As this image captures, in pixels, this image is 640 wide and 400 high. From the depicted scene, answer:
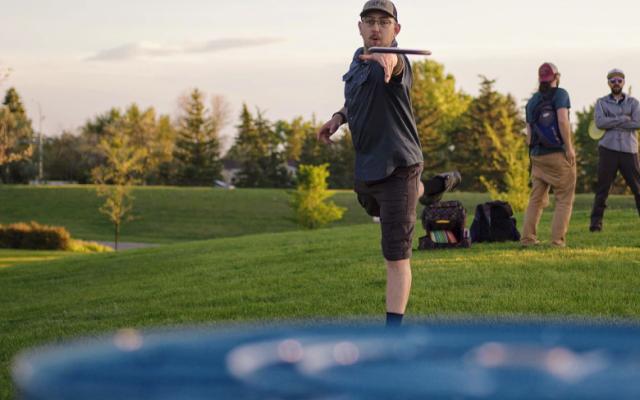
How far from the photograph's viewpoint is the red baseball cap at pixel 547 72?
442 inches

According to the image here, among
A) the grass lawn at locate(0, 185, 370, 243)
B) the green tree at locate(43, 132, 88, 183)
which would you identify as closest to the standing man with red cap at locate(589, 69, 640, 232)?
the grass lawn at locate(0, 185, 370, 243)

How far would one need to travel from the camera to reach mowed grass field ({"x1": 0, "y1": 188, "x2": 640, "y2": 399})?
8.23 meters

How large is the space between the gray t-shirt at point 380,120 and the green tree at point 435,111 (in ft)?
216

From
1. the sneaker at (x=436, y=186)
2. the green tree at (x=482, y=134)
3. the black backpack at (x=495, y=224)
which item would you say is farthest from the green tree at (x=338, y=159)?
the sneaker at (x=436, y=186)

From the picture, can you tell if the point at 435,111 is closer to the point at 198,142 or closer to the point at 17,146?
the point at 198,142

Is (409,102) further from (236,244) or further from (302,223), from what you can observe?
(302,223)

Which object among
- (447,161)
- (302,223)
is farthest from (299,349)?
(447,161)

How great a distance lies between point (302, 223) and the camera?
44.1m

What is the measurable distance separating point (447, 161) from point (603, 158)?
65.9 m

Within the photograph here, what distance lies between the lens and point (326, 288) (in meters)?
10.0

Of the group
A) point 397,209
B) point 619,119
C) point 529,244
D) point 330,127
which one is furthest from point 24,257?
point 397,209

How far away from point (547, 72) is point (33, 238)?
3177cm

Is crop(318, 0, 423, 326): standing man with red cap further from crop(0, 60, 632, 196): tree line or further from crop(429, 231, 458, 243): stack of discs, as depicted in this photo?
crop(0, 60, 632, 196): tree line

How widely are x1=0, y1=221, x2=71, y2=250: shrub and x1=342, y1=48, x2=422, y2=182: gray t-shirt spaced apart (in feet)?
115
